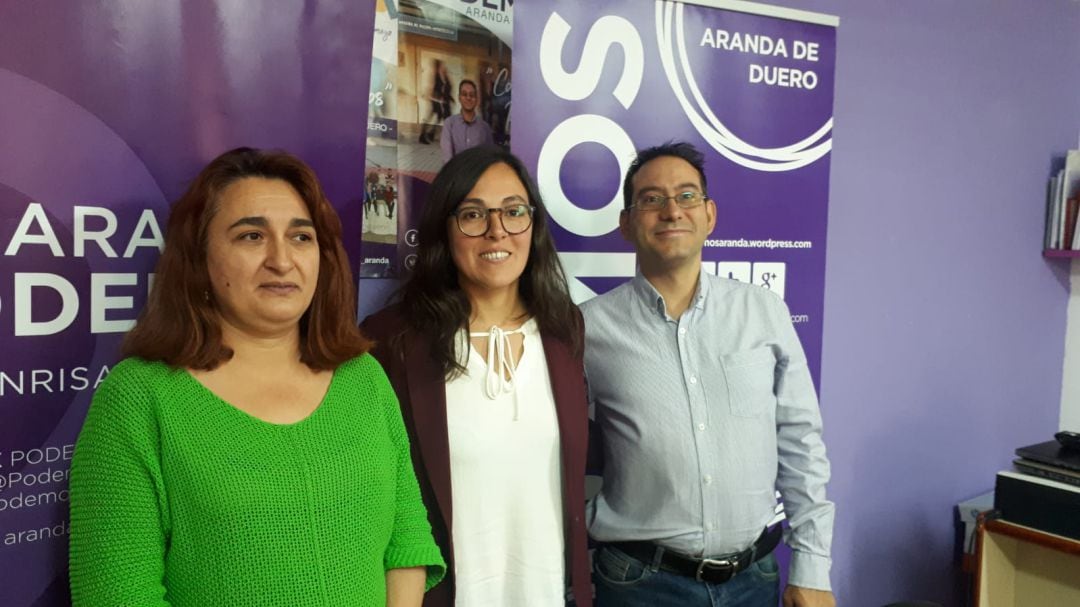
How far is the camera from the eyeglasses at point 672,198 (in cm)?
184

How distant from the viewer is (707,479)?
5.82 ft

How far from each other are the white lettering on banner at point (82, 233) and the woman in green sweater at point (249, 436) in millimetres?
216

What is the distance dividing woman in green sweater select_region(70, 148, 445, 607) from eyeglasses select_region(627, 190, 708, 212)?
756 mm

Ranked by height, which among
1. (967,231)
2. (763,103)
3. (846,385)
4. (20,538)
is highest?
(763,103)

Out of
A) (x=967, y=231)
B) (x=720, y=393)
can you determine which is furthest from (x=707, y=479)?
(x=967, y=231)

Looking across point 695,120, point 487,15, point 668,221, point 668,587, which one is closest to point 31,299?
point 487,15

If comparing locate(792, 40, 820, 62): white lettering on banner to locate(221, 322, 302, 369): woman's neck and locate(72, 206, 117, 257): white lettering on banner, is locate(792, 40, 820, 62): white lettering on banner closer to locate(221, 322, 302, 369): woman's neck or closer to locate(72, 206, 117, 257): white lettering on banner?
locate(221, 322, 302, 369): woman's neck

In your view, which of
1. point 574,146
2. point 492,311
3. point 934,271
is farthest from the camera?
point 934,271

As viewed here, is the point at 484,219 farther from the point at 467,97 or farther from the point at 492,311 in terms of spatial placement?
the point at 467,97

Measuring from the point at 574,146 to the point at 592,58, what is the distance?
0.82ft

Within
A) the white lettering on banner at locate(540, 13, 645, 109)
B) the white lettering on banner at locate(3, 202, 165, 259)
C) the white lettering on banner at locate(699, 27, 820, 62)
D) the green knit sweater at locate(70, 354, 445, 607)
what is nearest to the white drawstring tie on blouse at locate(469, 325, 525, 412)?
the green knit sweater at locate(70, 354, 445, 607)

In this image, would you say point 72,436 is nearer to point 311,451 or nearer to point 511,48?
point 311,451

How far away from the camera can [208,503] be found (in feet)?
3.94

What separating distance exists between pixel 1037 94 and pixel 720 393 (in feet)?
8.38
